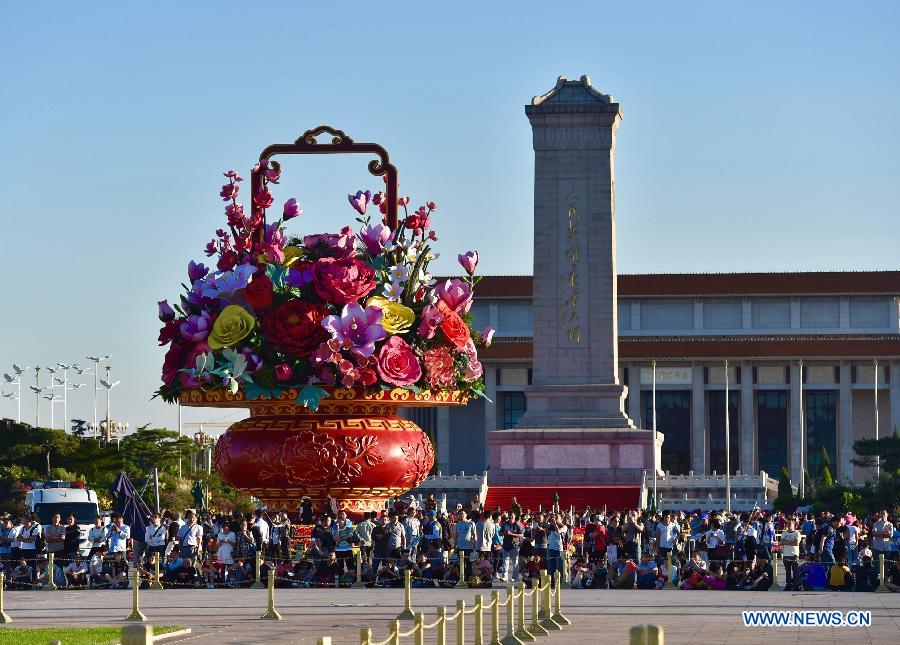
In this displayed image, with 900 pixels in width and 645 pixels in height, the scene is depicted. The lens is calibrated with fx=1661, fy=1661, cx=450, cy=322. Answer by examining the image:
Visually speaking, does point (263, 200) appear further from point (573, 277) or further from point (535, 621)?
point (573, 277)

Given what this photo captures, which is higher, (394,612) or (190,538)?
(190,538)

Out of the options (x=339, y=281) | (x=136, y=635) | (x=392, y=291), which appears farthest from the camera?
(x=392, y=291)

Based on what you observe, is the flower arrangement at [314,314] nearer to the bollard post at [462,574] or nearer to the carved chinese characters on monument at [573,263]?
the bollard post at [462,574]

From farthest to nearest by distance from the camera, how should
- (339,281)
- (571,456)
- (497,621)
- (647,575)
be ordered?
(571,456), (647,575), (497,621), (339,281)

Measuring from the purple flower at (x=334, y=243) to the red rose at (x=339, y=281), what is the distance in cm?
13

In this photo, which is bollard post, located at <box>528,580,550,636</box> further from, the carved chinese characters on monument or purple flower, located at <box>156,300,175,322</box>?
the carved chinese characters on monument

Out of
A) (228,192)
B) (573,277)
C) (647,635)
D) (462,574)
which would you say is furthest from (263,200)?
(573,277)

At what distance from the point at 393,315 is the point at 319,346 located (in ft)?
1.85

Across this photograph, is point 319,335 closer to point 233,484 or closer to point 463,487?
point 233,484

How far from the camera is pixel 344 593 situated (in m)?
24.2

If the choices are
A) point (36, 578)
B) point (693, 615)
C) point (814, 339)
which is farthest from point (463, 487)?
point (693, 615)

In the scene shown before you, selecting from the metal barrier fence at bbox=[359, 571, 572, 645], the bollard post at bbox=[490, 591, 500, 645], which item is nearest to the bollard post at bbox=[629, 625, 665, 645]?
the metal barrier fence at bbox=[359, 571, 572, 645]

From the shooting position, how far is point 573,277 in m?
65.1

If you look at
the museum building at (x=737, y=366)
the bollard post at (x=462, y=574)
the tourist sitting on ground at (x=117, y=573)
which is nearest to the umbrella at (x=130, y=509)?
the tourist sitting on ground at (x=117, y=573)
